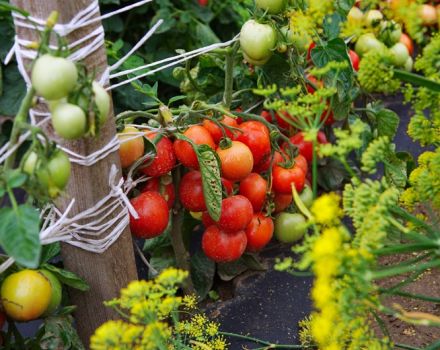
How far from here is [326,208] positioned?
78 cm

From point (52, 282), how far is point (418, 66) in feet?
2.29

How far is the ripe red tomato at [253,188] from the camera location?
1.45 meters

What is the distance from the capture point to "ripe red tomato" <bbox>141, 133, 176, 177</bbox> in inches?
53.2

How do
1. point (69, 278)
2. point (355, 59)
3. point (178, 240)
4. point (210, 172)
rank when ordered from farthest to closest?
point (355, 59) < point (178, 240) < point (210, 172) < point (69, 278)

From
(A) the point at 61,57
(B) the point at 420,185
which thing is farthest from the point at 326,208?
(A) the point at 61,57

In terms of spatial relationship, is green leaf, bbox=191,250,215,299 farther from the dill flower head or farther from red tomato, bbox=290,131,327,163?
the dill flower head

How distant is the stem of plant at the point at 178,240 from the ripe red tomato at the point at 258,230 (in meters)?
0.16

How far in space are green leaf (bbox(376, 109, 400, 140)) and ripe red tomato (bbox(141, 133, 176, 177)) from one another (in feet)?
1.72

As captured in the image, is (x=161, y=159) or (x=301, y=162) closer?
(x=161, y=159)

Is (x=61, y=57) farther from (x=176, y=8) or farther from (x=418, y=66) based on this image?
(x=176, y=8)

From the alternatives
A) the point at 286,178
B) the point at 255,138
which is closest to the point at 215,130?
the point at 255,138

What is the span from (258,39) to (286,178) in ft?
1.07

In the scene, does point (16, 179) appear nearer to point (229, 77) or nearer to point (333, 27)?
point (229, 77)

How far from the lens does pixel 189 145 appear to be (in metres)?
1.33
